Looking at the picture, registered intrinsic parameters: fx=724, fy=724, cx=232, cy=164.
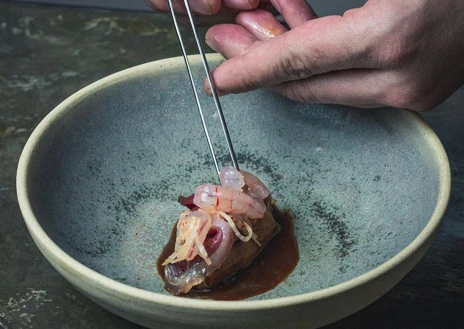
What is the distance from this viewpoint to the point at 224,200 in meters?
1.20

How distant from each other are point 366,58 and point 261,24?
326mm

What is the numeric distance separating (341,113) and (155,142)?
0.39 m

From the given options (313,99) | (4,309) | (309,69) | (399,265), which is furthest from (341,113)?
(4,309)

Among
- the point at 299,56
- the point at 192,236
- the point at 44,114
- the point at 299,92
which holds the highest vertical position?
the point at 299,56

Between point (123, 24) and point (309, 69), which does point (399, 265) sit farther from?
point (123, 24)

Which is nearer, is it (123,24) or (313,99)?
(313,99)

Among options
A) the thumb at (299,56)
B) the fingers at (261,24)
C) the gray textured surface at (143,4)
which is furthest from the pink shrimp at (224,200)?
the gray textured surface at (143,4)

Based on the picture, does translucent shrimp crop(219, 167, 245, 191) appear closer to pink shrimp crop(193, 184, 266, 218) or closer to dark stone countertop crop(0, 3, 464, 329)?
pink shrimp crop(193, 184, 266, 218)

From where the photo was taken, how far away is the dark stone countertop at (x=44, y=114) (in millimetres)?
1214

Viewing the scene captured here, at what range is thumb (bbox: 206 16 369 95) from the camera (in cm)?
113

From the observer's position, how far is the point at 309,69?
47.7 inches

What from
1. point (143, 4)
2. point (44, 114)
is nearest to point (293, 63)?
point (44, 114)

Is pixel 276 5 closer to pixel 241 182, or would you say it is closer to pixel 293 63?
pixel 293 63

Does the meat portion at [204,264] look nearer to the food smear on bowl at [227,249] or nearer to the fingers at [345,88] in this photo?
the food smear on bowl at [227,249]
